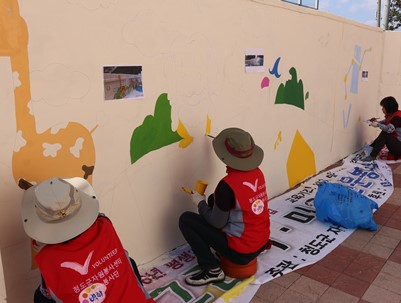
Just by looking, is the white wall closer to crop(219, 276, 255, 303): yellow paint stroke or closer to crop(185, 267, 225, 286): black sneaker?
crop(185, 267, 225, 286): black sneaker

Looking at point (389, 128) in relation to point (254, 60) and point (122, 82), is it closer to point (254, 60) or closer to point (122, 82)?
point (254, 60)

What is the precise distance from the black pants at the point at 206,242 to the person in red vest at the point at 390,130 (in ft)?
12.0

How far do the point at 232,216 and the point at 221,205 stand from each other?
13 centimetres

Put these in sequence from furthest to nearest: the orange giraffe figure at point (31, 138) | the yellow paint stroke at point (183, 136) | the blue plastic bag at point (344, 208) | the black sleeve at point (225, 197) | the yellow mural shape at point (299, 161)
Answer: the yellow mural shape at point (299, 161) < the blue plastic bag at point (344, 208) < the yellow paint stroke at point (183, 136) < the black sleeve at point (225, 197) < the orange giraffe figure at point (31, 138)

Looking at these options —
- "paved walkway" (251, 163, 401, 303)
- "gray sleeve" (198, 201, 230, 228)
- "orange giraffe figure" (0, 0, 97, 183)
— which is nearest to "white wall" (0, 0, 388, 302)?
"orange giraffe figure" (0, 0, 97, 183)

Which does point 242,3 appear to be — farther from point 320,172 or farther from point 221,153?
point 320,172

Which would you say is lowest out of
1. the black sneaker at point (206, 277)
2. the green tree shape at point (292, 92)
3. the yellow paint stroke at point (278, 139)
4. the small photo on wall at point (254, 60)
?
the black sneaker at point (206, 277)

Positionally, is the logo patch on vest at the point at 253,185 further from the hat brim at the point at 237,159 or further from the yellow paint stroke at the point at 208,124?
the yellow paint stroke at the point at 208,124

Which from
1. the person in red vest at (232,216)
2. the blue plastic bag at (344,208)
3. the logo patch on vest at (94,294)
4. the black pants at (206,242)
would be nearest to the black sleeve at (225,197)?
the person in red vest at (232,216)

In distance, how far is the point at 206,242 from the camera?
2.72m

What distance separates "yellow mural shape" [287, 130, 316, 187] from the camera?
4.40m

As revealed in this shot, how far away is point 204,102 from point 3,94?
155cm

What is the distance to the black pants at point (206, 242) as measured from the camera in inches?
104

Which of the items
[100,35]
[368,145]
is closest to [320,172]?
[368,145]
